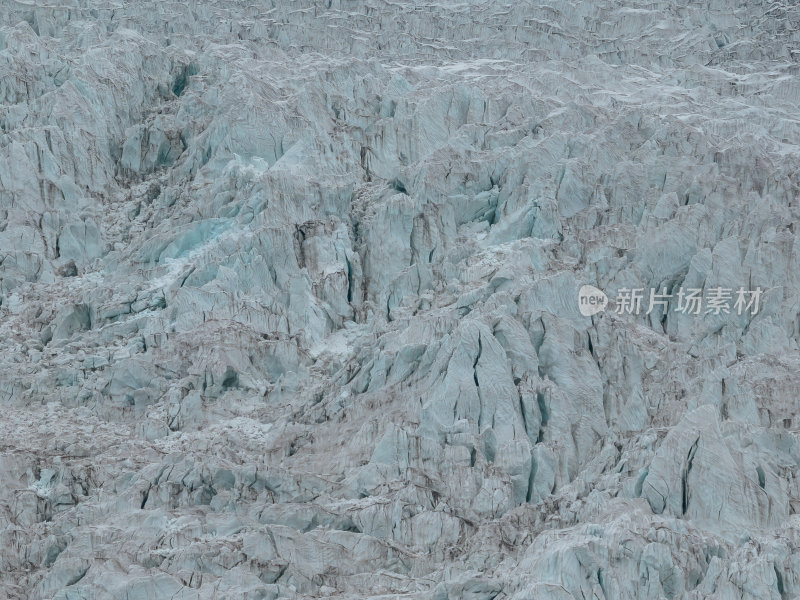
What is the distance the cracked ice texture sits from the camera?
52.8 m

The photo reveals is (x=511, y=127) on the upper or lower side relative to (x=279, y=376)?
upper

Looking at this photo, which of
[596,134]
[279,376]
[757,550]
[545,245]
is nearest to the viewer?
[757,550]

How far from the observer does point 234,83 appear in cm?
7950

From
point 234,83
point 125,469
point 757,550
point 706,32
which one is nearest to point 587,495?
point 757,550

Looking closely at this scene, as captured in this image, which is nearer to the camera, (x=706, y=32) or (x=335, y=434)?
(x=335, y=434)

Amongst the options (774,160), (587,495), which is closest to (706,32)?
(774,160)

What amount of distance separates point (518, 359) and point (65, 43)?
37.0 m

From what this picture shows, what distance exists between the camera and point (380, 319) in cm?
6481

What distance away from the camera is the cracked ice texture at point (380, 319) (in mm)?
52750

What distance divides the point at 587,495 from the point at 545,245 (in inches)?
639

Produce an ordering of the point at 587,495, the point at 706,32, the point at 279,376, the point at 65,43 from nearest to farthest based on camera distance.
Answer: the point at 587,495
the point at 279,376
the point at 65,43
the point at 706,32

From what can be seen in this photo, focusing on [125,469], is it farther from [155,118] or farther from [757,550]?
[155,118]

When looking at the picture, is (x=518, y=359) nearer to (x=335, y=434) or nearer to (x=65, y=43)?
(x=335, y=434)

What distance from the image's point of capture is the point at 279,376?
2517 inches
